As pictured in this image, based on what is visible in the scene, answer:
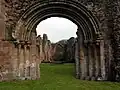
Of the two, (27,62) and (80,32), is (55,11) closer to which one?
(80,32)

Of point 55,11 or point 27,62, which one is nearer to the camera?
point 27,62

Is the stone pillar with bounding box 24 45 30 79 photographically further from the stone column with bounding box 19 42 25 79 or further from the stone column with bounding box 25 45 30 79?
the stone column with bounding box 19 42 25 79

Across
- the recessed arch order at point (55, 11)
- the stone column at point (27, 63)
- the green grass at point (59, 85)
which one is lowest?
the green grass at point (59, 85)

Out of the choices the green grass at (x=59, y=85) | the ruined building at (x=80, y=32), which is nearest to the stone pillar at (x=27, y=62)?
the ruined building at (x=80, y=32)

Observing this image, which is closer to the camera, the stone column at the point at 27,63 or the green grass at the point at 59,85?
the green grass at the point at 59,85

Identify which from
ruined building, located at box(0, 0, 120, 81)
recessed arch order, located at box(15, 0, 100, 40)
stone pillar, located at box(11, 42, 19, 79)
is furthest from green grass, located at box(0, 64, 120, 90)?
recessed arch order, located at box(15, 0, 100, 40)

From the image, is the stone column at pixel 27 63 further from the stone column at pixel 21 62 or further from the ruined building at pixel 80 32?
the stone column at pixel 21 62

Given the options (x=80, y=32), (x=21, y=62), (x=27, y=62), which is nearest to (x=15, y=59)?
(x=21, y=62)

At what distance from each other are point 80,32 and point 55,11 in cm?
143

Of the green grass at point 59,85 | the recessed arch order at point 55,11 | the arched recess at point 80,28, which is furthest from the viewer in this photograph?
the recessed arch order at point 55,11

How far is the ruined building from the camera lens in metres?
10.5

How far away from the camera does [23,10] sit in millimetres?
10758

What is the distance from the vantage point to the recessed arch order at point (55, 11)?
10703 mm

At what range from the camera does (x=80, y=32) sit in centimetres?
1112
